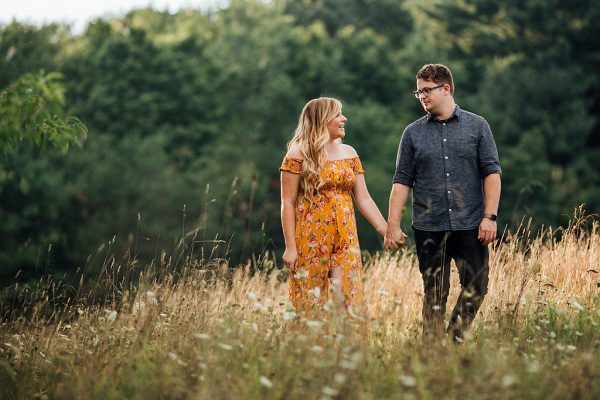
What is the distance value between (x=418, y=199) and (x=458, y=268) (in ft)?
1.79

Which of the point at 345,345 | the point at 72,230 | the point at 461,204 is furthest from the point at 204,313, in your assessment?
the point at 72,230

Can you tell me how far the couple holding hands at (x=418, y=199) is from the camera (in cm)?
375

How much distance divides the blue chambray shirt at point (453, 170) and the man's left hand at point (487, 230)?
78 mm

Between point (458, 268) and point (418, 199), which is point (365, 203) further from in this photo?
point (458, 268)

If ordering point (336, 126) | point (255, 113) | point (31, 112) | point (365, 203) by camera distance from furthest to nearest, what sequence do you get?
point (255, 113) → point (365, 203) → point (336, 126) → point (31, 112)

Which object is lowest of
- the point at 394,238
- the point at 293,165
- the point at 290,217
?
the point at 394,238

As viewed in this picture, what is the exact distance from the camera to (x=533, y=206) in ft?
84.3

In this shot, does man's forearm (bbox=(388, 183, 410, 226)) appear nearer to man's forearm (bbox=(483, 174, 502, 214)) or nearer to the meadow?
man's forearm (bbox=(483, 174, 502, 214))

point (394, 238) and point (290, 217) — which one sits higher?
Result: point (290, 217)

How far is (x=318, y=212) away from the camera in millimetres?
3898

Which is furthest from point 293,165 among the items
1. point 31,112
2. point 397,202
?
point 31,112

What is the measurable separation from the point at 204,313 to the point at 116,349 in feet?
1.88

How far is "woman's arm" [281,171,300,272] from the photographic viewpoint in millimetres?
3865

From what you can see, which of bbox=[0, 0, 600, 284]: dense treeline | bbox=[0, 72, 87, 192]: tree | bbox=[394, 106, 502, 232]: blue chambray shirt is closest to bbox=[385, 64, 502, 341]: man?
bbox=[394, 106, 502, 232]: blue chambray shirt
